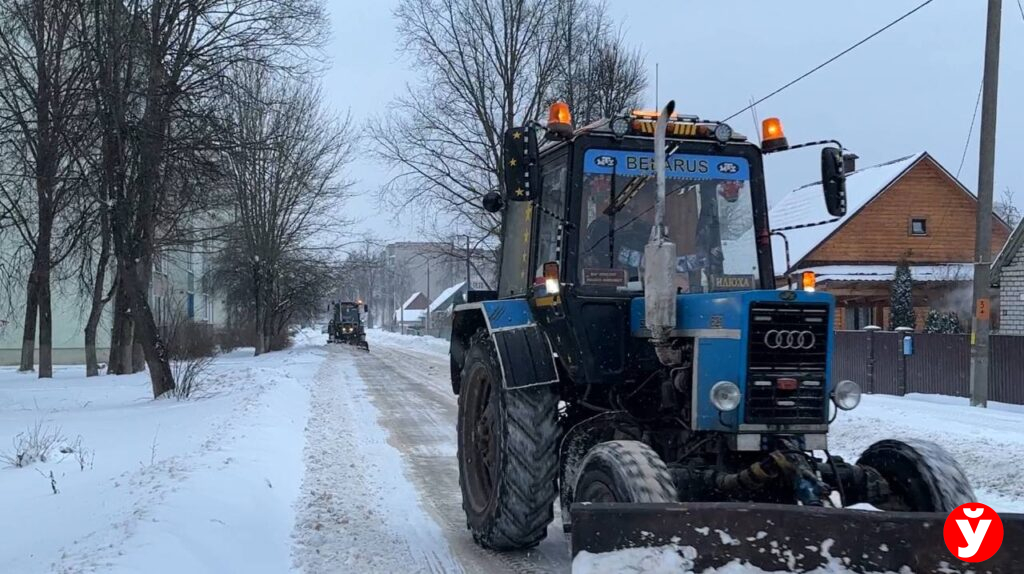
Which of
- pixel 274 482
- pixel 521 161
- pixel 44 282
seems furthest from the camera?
pixel 44 282

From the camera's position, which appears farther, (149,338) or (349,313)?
(349,313)

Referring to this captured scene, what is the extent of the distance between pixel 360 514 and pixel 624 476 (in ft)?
11.9

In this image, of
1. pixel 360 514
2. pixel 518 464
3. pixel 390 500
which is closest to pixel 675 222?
pixel 518 464

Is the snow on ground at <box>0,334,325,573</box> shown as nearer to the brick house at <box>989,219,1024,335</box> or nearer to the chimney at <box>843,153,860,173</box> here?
the chimney at <box>843,153,860,173</box>

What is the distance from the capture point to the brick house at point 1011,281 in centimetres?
2161

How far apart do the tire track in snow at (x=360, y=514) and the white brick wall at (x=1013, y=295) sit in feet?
55.8

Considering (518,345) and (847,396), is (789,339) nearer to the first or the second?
(847,396)

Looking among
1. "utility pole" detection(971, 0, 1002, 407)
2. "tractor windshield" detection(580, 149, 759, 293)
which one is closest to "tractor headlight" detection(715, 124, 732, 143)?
"tractor windshield" detection(580, 149, 759, 293)

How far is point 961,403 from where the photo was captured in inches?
619

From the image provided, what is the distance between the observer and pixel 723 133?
5.79 m

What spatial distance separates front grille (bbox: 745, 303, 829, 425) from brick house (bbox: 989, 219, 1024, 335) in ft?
63.6

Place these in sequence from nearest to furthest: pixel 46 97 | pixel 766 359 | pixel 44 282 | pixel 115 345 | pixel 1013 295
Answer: pixel 766 359 → pixel 46 97 → pixel 1013 295 → pixel 44 282 → pixel 115 345

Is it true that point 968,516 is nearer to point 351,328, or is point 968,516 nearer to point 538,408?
point 538,408

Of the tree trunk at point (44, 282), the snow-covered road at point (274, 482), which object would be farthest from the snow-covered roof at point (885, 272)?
the tree trunk at point (44, 282)
